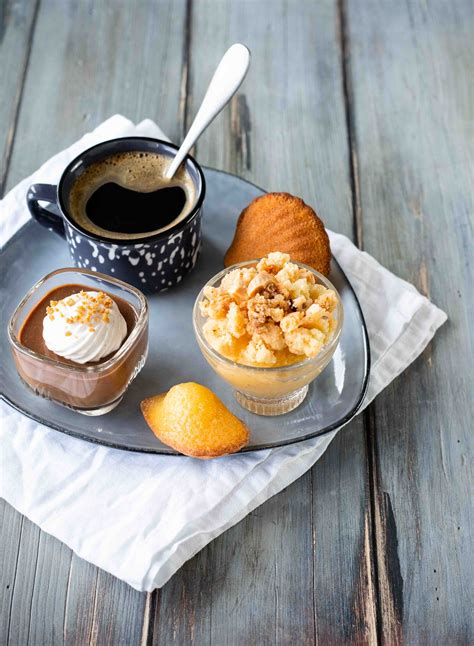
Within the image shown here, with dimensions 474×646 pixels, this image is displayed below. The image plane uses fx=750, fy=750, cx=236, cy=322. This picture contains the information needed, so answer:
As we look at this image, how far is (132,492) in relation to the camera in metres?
1.30

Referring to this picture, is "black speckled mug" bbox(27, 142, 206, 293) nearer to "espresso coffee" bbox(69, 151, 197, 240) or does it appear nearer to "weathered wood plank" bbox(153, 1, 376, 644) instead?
"espresso coffee" bbox(69, 151, 197, 240)

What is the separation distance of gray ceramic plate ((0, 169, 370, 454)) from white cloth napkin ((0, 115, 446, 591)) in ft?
0.13

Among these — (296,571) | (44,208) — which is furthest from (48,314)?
(296,571)

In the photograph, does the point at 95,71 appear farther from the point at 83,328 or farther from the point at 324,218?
the point at 83,328

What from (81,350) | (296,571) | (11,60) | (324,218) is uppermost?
(11,60)

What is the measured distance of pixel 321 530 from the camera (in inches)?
52.4

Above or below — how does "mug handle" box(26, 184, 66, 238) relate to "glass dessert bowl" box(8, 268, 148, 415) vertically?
above

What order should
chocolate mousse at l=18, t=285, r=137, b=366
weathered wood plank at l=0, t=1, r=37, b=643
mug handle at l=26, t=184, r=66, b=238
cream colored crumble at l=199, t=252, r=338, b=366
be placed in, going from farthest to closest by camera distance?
weathered wood plank at l=0, t=1, r=37, b=643 → mug handle at l=26, t=184, r=66, b=238 → chocolate mousse at l=18, t=285, r=137, b=366 → cream colored crumble at l=199, t=252, r=338, b=366

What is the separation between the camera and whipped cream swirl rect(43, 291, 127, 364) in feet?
4.21

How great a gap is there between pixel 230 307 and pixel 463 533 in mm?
584

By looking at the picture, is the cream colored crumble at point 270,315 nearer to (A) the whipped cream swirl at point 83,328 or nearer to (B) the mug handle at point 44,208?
(A) the whipped cream swirl at point 83,328

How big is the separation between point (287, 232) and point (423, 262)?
0.41 m

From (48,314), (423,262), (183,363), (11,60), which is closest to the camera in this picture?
(48,314)

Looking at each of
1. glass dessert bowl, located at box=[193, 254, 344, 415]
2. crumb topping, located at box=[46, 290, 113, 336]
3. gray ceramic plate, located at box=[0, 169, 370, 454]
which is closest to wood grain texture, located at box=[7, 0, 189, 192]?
gray ceramic plate, located at box=[0, 169, 370, 454]
